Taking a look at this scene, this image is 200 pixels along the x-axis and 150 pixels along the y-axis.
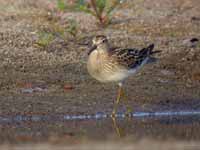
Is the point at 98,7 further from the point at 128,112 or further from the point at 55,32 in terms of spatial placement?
the point at 128,112

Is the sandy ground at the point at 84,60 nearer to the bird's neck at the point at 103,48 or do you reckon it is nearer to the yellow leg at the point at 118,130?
the yellow leg at the point at 118,130

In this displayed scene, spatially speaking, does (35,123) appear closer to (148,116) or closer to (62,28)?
(148,116)

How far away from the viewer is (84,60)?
46.9ft

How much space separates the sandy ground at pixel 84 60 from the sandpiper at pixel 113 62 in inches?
13.2

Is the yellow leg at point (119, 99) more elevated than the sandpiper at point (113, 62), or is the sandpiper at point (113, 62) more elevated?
the sandpiper at point (113, 62)

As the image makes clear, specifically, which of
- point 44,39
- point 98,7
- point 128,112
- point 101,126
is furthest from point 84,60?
point 101,126

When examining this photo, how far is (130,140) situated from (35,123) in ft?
5.88

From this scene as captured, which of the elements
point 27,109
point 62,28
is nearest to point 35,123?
point 27,109

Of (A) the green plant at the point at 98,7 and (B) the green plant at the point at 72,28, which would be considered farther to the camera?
(A) the green plant at the point at 98,7

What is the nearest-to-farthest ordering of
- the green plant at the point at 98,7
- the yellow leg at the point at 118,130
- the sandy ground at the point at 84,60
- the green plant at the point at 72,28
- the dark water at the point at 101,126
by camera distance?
the dark water at the point at 101,126
the yellow leg at the point at 118,130
the sandy ground at the point at 84,60
the green plant at the point at 72,28
the green plant at the point at 98,7

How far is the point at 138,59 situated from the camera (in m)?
13.0

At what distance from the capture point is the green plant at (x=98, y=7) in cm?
1548

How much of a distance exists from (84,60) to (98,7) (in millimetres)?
1551

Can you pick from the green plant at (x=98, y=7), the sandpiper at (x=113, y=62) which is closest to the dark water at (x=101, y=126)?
the sandpiper at (x=113, y=62)
